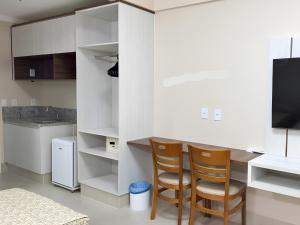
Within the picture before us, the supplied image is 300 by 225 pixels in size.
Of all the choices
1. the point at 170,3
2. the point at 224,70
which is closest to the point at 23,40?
the point at 170,3

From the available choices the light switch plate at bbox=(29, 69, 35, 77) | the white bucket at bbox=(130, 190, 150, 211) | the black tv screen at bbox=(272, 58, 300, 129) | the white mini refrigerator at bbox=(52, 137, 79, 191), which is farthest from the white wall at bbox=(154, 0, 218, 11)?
the light switch plate at bbox=(29, 69, 35, 77)

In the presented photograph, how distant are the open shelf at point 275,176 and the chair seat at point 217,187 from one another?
8.4 inches

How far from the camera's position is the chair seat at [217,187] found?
2682mm

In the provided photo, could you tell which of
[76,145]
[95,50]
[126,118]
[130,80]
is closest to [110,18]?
[95,50]

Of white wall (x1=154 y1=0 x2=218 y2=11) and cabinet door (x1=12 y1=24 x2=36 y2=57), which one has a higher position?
white wall (x1=154 y1=0 x2=218 y2=11)

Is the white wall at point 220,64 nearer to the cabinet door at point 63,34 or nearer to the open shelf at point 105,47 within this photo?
the open shelf at point 105,47

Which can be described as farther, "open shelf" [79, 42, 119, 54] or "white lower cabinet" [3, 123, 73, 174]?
"white lower cabinet" [3, 123, 73, 174]

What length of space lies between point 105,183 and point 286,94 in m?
2.38

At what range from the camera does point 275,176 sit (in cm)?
278

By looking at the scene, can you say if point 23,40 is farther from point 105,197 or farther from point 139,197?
point 139,197

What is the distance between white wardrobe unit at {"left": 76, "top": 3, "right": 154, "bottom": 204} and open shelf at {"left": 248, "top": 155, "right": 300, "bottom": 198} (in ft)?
4.87

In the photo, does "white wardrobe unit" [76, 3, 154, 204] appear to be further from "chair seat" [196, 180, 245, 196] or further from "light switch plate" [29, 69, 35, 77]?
"light switch plate" [29, 69, 35, 77]

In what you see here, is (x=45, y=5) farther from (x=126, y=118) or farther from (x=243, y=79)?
(x=243, y=79)

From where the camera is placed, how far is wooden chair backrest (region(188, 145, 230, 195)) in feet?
8.39
